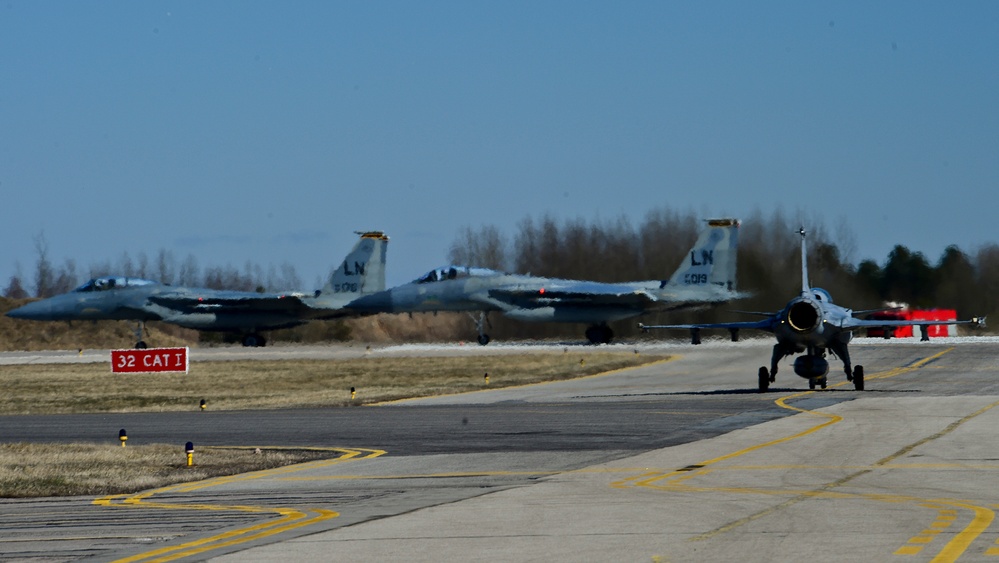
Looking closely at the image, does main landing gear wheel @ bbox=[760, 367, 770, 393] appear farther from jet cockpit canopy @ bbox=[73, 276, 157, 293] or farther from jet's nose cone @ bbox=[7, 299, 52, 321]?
jet's nose cone @ bbox=[7, 299, 52, 321]

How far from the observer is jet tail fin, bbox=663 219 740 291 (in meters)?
65.8

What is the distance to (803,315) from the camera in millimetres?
32062

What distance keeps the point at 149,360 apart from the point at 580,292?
32.8 m

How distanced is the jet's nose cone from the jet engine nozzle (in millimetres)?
54198

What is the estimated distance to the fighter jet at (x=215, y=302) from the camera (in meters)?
74.1

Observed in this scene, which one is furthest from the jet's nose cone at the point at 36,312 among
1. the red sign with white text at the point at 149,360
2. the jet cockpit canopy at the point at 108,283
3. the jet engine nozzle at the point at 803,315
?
the jet engine nozzle at the point at 803,315

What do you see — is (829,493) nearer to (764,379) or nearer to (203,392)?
(764,379)

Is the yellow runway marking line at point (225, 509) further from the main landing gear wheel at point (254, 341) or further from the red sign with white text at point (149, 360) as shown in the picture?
the main landing gear wheel at point (254, 341)

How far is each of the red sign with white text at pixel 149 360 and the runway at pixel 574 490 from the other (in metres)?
6.91

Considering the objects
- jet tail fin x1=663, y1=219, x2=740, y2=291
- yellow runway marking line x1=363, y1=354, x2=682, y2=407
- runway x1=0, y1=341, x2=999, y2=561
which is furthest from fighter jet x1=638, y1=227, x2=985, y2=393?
jet tail fin x1=663, y1=219, x2=740, y2=291

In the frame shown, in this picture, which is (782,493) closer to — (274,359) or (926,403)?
(926,403)

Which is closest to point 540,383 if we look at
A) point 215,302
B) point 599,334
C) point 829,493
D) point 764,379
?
point 764,379

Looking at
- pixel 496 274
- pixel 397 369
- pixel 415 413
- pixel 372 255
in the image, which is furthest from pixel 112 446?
pixel 372 255

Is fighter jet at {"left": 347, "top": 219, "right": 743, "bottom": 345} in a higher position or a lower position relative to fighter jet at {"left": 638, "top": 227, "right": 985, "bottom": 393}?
higher
